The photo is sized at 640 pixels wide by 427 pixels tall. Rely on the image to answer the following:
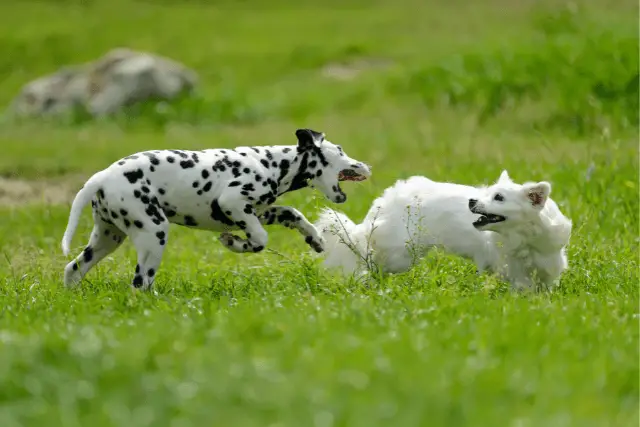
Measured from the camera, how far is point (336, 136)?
53.6 ft

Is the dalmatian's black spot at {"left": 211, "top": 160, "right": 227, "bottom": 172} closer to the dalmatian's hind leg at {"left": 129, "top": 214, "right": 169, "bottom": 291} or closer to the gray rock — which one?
the dalmatian's hind leg at {"left": 129, "top": 214, "right": 169, "bottom": 291}

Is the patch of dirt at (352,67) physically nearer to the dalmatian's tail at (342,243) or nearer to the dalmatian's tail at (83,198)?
the dalmatian's tail at (342,243)

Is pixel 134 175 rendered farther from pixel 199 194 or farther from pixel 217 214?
pixel 217 214

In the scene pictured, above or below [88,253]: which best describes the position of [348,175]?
above

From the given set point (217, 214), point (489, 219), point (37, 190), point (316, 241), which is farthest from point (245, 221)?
point (37, 190)

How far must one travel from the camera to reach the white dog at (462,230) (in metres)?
6.90

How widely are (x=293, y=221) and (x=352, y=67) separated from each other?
60.1 ft

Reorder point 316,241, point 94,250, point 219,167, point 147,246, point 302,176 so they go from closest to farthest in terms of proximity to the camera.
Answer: point 147,246 < point 219,167 < point 94,250 < point 302,176 < point 316,241

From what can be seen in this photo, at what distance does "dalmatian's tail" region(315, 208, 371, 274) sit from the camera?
7.40 m

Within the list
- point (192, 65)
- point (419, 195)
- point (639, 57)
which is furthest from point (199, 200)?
point (192, 65)

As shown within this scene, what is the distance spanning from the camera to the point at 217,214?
277 inches

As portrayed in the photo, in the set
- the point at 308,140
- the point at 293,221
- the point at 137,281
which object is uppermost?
the point at 308,140

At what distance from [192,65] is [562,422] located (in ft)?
76.7

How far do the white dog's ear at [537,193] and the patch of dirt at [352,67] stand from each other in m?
17.5
